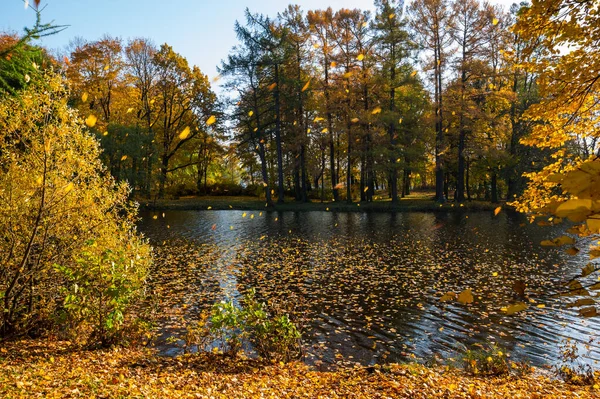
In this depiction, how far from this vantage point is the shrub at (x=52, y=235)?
638cm

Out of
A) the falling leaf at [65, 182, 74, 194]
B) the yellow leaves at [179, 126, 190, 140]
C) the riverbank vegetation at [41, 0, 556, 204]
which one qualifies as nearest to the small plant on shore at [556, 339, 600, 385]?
the falling leaf at [65, 182, 74, 194]

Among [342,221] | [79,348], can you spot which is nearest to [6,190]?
[79,348]

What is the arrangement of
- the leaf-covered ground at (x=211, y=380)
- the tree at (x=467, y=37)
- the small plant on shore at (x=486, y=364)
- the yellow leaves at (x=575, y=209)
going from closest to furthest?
the yellow leaves at (x=575, y=209)
the leaf-covered ground at (x=211, y=380)
the small plant on shore at (x=486, y=364)
the tree at (x=467, y=37)

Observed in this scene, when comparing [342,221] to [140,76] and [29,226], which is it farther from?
[140,76]

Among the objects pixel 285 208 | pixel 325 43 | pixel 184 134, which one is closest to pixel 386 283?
pixel 285 208

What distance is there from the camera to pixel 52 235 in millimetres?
6750

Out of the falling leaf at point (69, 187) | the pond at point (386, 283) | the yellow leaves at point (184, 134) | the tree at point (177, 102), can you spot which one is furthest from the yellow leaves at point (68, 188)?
the yellow leaves at point (184, 134)

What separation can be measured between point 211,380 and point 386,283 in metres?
7.28

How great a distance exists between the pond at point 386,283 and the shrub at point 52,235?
65.2 inches

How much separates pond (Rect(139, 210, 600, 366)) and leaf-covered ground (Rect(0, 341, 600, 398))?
973 millimetres

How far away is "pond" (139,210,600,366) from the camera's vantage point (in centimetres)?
772

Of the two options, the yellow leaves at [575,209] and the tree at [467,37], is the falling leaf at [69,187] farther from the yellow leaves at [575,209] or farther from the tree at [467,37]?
the tree at [467,37]

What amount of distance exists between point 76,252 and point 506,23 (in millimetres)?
36748

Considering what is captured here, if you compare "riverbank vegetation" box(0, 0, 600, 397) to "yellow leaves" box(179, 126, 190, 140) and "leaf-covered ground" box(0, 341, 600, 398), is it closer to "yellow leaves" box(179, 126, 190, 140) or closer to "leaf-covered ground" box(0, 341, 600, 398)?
"leaf-covered ground" box(0, 341, 600, 398)
